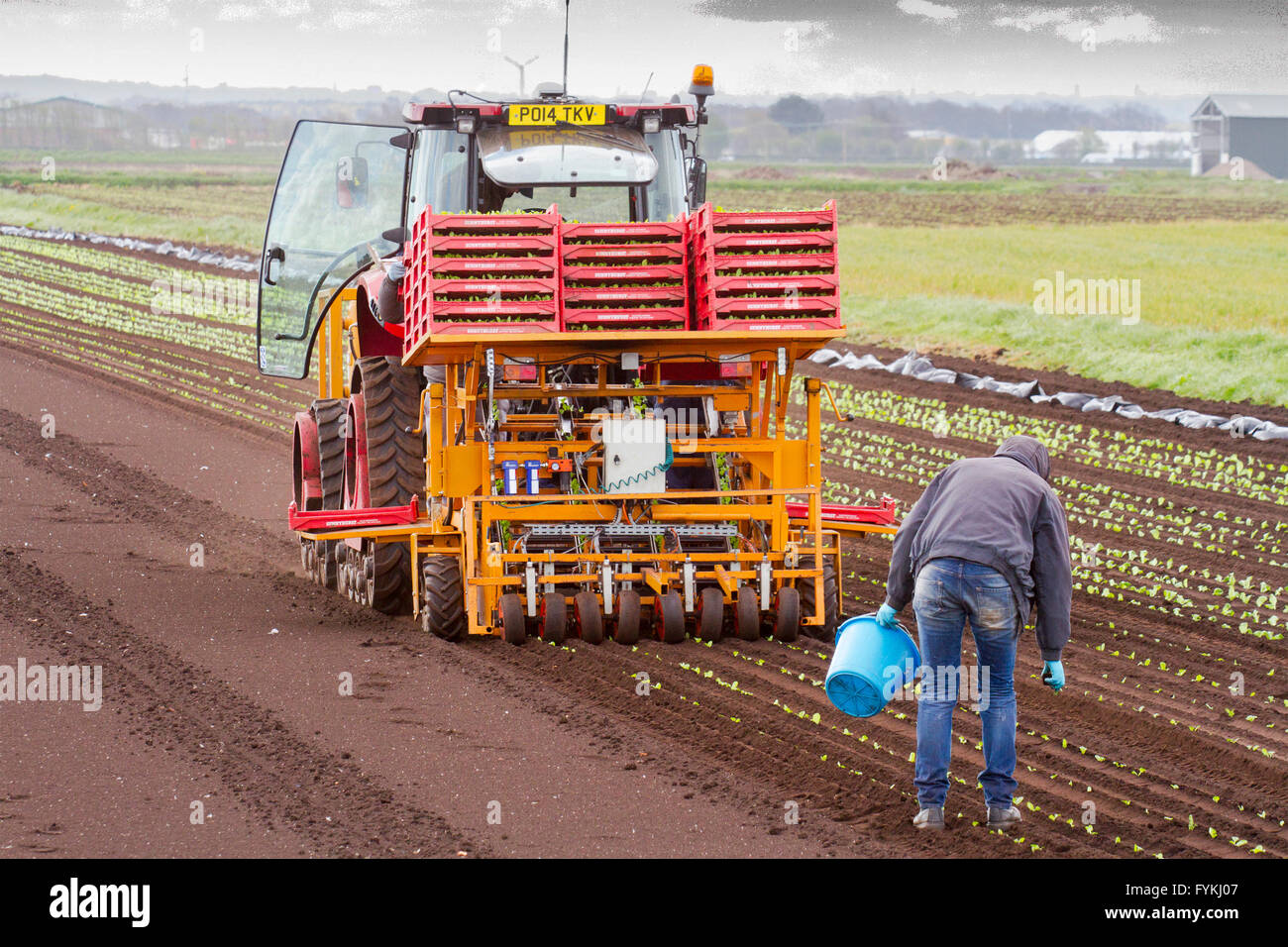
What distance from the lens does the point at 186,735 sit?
24.3ft

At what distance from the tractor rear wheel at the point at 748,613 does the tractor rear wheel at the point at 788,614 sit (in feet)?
0.39

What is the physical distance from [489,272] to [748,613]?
2278 millimetres

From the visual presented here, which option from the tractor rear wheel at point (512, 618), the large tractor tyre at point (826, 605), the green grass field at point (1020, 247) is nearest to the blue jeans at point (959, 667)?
the large tractor tyre at point (826, 605)

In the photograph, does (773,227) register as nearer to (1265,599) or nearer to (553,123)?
(553,123)

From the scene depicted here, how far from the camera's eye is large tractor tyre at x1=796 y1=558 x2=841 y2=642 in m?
9.01

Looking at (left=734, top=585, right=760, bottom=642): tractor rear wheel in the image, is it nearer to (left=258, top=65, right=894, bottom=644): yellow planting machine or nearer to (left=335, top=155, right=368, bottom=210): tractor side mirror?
(left=258, top=65, right=894, bottom=644): yellow planting machine

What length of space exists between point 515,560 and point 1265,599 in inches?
185

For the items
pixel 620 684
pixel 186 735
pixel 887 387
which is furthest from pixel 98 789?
pixel 887 387

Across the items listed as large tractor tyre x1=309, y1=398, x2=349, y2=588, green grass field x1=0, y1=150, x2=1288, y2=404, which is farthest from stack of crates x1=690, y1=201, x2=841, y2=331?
green grass field x1=0, y1=150, x2=1288, y2=404

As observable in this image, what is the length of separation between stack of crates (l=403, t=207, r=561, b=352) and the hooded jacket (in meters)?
2.87

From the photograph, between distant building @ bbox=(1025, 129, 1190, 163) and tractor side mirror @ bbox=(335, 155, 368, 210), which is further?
distant building @ bbox=(1025, 129, 1190, 163)

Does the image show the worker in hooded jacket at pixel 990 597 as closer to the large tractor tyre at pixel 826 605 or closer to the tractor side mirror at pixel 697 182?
the large tractor tyre at pixel 826 605

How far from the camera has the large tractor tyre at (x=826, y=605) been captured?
901cm

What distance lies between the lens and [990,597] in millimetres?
6207
